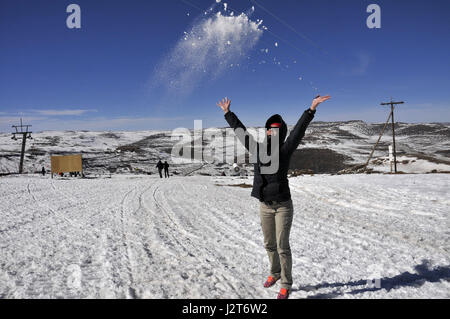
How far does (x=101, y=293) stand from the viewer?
4.05 metres

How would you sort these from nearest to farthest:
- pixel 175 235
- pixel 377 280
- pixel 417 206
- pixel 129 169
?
1. pixel 377 280
2. pixel 175 235
3. pixel 417 206
4. pixel 129 169

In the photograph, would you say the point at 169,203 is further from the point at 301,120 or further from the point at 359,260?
the point at 301,120

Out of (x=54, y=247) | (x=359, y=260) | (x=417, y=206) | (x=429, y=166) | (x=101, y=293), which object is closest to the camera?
(x=101, y=293)

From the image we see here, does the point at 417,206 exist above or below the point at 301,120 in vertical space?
below

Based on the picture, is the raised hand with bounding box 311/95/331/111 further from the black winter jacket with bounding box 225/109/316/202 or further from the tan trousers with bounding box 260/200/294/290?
the tan trousers with bounding box 260/200/294/290

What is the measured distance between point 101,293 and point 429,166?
36.1m

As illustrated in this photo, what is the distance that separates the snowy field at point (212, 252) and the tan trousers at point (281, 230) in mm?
386

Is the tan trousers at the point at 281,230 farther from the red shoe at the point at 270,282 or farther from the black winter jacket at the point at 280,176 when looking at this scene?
the red shoe at the point at 270,282

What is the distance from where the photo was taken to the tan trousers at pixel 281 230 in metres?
3.87

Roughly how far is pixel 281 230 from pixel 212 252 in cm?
247

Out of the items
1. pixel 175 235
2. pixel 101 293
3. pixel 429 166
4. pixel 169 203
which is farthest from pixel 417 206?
pixel 429 166

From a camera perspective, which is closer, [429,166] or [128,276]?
[128,276]

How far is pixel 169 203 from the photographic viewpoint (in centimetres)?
1276

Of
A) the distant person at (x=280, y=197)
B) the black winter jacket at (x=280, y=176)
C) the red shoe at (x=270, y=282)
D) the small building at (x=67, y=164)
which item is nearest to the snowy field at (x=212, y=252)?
the red shoe at (x=270, y=282)
